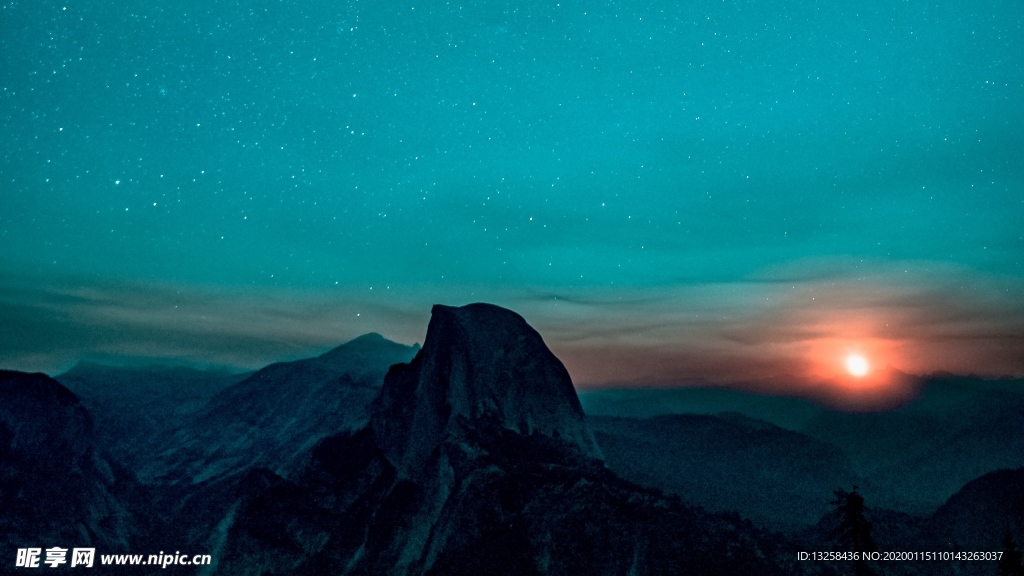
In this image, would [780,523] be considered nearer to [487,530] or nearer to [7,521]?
[487,530]

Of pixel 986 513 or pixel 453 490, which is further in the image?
pixel 986 513

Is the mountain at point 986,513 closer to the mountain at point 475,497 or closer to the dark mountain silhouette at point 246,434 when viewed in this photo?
the mountain at point 475,497

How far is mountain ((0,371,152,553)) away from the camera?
8075cm

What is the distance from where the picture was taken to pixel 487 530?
57.8 metres

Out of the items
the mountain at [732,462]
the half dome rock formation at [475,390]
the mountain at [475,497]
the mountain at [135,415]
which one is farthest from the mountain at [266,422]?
the mountain at [732,462]

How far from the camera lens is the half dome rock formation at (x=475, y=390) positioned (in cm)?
7719

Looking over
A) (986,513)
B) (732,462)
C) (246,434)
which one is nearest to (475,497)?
(986,513)

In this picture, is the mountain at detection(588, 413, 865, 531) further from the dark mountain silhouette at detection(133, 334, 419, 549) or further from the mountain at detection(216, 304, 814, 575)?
the dark mountain silhouette at detection(133, 334, 419, 549)

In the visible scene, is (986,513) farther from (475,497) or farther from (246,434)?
(246,434)

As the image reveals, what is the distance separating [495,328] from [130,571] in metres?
53.2

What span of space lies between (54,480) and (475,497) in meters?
67.0

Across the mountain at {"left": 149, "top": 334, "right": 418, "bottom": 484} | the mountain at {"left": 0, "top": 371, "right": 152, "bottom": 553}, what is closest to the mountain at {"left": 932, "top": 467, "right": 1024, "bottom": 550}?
the mountain at {"left": 149, "top": 334, "right": 418, "bottom": 484}

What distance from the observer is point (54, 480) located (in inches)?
3521

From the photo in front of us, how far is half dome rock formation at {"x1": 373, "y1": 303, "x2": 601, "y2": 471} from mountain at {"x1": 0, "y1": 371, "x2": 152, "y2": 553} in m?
41.1
